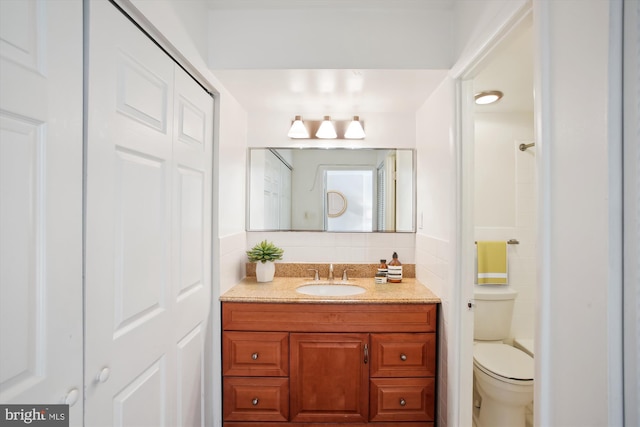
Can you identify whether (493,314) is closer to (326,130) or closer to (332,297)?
(332,297)

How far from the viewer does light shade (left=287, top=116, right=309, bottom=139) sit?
7.37 ft

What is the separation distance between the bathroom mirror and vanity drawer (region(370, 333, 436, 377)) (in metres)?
0.81

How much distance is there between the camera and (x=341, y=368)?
1719 millimetres

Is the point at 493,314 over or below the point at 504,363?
over

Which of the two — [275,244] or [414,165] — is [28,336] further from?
[414,165]

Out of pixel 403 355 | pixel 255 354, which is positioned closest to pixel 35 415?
pixel 255 354

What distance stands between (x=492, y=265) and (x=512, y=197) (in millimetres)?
537

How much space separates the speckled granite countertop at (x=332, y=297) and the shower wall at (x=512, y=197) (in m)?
0.81

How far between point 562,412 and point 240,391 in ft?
4.88

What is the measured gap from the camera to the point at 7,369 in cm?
65

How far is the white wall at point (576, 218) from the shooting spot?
0.70 m

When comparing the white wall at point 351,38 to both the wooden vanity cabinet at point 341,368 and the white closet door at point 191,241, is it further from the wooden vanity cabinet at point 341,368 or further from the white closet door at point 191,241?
the wooden vanity cabinet at point 341,368

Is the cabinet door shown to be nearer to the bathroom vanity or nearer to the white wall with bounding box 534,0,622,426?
the bathroom vanity

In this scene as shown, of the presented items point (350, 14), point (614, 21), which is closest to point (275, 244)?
point (350, 14)
